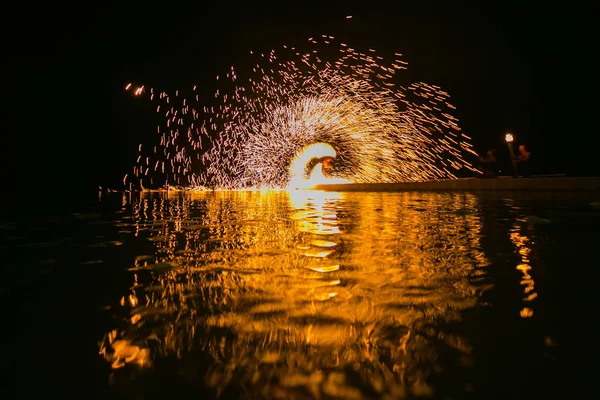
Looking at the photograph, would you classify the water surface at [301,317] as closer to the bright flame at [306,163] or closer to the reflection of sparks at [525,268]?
the reflection of sparks at [525,268]

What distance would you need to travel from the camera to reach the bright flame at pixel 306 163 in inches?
1588

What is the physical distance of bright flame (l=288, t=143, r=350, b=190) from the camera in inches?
1588

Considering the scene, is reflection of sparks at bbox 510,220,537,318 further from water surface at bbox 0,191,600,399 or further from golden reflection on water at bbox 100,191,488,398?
golden reflection on water at bbox 100,191,488,398

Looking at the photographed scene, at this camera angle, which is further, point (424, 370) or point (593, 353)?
point (593, 353)

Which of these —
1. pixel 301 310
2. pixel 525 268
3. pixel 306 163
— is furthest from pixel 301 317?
pixel 306 163

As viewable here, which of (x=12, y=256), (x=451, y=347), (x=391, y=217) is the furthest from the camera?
(x=391, y=217)

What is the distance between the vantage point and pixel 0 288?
547 centimetres

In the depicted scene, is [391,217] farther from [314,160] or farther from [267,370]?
[314,160]

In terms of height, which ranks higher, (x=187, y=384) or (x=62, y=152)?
(x=62, y=152)

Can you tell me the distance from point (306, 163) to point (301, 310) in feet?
129

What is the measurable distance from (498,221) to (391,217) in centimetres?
244

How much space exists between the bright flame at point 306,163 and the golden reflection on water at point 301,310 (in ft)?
103

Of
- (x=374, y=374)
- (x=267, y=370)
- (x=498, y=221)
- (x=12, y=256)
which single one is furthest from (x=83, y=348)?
(x=498, y=221)

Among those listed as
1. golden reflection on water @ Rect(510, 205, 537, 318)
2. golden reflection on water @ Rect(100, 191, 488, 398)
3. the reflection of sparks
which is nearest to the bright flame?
golden reflection on water @ Rect(510, 205, 537, 318)
